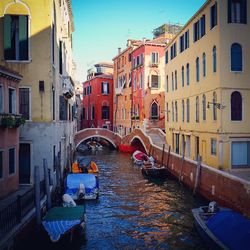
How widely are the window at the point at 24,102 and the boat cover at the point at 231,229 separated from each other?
7588 mm

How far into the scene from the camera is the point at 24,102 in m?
12.8

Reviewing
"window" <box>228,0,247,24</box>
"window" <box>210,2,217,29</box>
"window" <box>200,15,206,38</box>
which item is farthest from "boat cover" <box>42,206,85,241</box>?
"window" <box>200,15,206,38</box>

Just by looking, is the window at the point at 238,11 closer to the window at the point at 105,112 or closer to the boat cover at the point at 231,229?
the boat cover at the point at 231,229

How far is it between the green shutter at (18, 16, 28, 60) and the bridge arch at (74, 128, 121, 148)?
21.5 metres

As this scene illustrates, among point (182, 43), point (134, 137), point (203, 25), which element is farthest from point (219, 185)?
point (134, 137)

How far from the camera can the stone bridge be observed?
26.4 metres

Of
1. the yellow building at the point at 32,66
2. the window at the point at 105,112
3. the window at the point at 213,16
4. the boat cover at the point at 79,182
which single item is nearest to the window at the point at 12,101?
the yellow building at the point at 32,66

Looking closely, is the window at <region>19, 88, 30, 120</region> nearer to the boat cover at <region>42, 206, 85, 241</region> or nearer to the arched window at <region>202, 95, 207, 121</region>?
the boat cover at <region>42, 206, 85, 241</region>

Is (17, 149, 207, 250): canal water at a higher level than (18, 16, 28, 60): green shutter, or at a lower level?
lower

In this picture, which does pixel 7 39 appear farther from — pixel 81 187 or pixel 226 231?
pixel 226 231

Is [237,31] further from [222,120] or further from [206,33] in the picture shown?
[222,120]

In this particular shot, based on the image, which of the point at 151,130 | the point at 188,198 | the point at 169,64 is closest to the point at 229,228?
the point at 188,198

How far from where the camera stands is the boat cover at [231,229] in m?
7.37

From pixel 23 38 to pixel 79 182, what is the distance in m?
6.29
